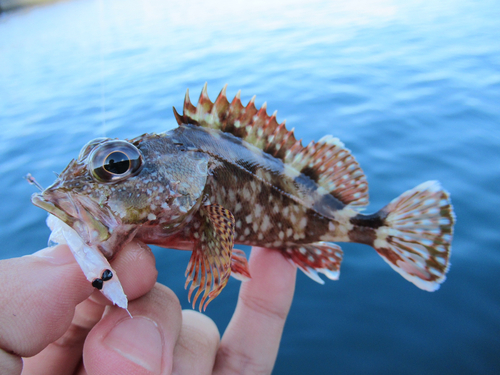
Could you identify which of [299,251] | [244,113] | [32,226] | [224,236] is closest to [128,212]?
[224,236]

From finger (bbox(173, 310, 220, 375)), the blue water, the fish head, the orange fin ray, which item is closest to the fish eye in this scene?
the fish head

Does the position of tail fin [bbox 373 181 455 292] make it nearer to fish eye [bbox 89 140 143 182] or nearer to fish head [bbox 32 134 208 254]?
fish head [bbox 32 134 208 254]

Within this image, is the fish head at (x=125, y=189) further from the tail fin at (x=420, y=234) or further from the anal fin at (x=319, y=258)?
the tail fin at (x=420, y=234)

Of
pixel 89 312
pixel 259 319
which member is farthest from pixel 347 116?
pixel 89 312

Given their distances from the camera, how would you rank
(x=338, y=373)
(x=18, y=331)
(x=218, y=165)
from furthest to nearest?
(x=338, y=373) < (x=218, y=165) < (x=18, y=331)

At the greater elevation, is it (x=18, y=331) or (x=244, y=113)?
(x=244, y=113)

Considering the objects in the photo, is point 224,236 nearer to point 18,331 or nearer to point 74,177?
point 74,177
